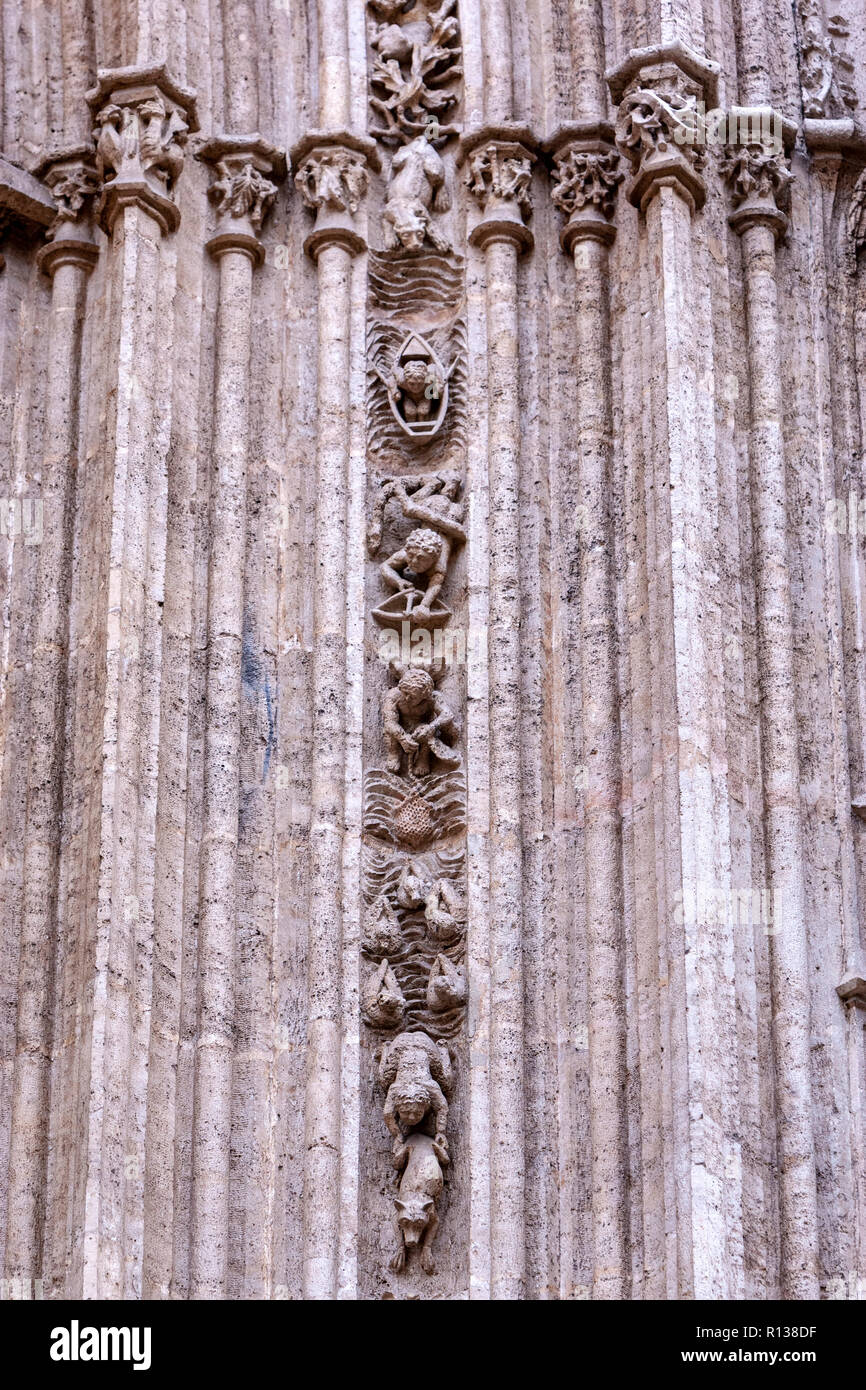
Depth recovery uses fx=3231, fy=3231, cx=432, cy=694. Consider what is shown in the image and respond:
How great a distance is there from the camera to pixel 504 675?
32.5 feet

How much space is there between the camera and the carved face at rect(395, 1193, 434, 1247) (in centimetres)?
934

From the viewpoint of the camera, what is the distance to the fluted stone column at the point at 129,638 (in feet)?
30.2

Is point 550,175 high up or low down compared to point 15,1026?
up

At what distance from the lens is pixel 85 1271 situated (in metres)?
9.01

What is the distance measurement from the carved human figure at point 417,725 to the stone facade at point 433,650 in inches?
0.6

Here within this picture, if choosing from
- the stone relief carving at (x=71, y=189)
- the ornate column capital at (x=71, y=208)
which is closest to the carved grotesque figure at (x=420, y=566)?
the ornate column capital at (x=71, y=208)

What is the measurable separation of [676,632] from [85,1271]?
255 centimetres

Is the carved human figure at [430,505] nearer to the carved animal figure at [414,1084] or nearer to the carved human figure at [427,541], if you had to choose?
the carved human figure at [427,541]

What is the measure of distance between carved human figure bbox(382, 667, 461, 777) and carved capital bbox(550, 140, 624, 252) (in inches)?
63.0

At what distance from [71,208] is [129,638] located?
1700mm

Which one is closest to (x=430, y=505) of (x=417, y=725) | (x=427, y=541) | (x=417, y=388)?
(x=427, y=541)

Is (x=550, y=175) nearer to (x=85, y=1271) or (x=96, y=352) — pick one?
(x=96, y=352)

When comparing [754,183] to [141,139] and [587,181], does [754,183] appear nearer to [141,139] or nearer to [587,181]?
[587,181]
